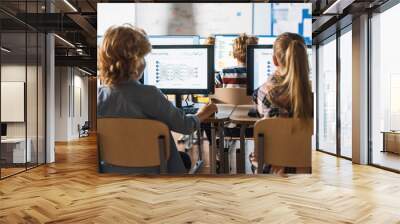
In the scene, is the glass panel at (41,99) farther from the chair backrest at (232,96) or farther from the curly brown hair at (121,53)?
the chair backrest at (232,96)

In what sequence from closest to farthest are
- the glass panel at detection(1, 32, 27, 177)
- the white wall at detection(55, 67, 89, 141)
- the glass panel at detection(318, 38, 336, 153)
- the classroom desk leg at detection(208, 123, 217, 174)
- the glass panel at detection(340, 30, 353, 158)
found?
the classroom desk leg at detection(208, 123, 217, 174)
the glass panel at detection(1, 32, 27, 177)
the glass panel at detection(340, 30, 353, 158)
the glass panel at detection(318, 38, 336, 153)
the white wall at detection(55, 67, 89, 141)

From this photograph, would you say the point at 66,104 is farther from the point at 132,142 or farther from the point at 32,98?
the point at 132,142

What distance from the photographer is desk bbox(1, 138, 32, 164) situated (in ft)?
23.3

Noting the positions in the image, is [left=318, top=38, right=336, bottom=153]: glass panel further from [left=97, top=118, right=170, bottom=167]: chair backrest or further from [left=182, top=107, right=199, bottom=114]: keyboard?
[left=97, top=118, right=170, bottom=167]: chair backrest

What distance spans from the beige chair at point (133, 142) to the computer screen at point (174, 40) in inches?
31.0

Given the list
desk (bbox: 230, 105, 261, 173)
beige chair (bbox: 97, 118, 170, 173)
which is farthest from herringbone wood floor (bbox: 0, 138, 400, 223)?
desk (bbox: 230, 105, 261, 173)

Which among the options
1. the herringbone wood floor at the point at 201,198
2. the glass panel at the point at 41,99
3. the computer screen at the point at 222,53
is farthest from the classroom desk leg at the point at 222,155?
the glass panel at the point at 41,99

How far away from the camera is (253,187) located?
4996 mm

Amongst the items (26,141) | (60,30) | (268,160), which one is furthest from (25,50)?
(268,160)

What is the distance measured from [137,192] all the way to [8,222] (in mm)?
1552

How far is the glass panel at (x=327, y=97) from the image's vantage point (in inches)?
352

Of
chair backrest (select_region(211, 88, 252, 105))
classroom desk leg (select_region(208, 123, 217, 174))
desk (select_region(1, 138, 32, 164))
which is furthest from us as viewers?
desk (select_region(1, 138, 32, 164))

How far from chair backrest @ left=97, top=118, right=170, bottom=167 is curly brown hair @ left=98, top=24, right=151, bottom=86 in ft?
1.41

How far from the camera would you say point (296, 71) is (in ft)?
13.1
